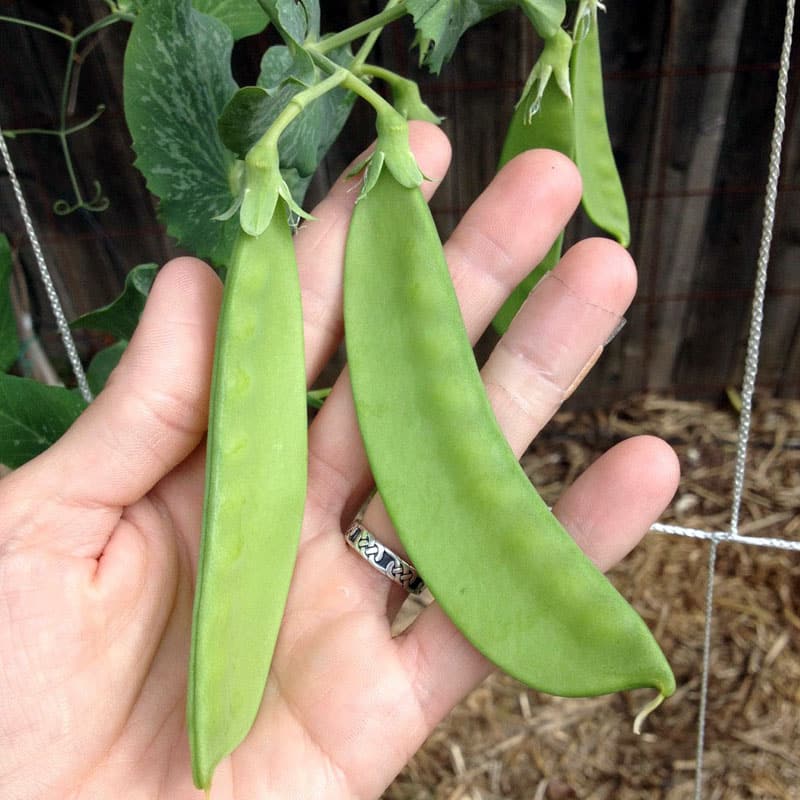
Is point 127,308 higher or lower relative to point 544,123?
lower

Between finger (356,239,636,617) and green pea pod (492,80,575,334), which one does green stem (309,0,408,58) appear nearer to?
green pea pod (492,80,575,334)

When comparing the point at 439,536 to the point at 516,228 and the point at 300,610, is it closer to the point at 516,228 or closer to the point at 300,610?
the point at 300,610

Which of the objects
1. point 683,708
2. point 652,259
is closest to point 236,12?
Answer: point 652,259

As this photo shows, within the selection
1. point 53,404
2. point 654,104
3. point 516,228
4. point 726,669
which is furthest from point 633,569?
point 53,404

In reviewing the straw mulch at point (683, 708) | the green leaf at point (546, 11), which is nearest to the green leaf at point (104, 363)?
the green leaf at point (546, 11)

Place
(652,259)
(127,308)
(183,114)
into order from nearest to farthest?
(183,114), (127,308), (652,259)

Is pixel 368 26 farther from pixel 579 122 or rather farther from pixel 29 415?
pixel 29 415

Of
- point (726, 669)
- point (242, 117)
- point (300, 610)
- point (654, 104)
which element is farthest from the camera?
point (726, 669)
